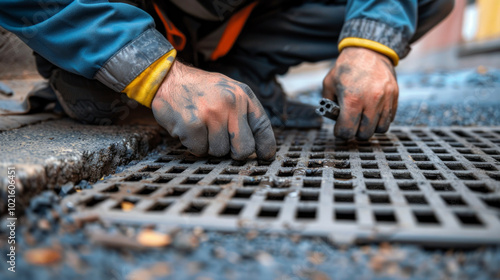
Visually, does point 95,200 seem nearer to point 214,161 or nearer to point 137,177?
point 137,177

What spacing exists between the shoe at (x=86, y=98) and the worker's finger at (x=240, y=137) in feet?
1.71

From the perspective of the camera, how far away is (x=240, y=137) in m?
0.97

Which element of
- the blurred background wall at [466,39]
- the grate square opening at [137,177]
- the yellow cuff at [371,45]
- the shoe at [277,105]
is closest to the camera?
the grate square opening at [137,177]

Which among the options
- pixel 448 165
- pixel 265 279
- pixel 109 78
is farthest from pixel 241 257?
pixel 448 165

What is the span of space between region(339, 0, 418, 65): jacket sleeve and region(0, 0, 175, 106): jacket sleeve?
676mm

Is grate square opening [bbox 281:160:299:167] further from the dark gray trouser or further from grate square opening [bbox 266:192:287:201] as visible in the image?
the dark gray trouser

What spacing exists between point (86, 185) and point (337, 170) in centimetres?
70

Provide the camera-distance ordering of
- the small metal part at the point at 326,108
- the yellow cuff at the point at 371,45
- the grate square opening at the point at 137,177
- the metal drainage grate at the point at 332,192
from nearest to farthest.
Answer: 1. the metal drainage grate at the point at 332,192
2. the grate square opening at the point at 137,177
3. the small metal part at the point at 326,108
4. the yellow cuff at the point at 371,45

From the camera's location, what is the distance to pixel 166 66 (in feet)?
3.13

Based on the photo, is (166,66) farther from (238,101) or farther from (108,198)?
(108,198)

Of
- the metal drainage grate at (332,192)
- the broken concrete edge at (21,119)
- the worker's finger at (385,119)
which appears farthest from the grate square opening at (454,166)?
the broken concrete edge at (21,119)

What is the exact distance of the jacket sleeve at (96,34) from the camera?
0.91 meters

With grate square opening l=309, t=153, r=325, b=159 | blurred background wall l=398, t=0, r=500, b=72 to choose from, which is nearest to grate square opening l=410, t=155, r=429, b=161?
grate square opening l=309, t=153, r=325, b=159

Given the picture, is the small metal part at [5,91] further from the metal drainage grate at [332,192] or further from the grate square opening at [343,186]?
the grate square opening at [343,186]
